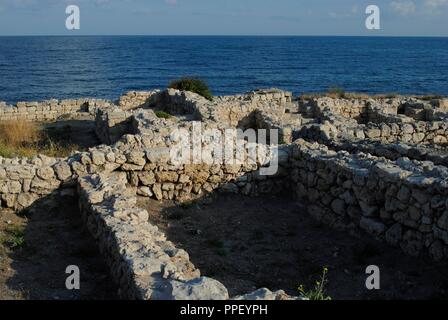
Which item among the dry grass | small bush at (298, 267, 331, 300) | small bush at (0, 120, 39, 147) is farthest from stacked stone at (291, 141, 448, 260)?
small bush at (0, 120, 39, 147)

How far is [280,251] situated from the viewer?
8.27 metres

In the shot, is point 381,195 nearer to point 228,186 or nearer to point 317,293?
point 317,293

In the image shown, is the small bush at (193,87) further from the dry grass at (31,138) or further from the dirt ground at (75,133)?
the dry grass at (31,138)

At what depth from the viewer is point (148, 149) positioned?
10336 millimetres

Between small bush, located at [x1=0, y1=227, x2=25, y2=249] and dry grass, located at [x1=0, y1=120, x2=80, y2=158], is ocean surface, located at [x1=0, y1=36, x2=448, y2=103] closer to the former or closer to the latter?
dry grass, located at [x1=0, y1=120, x2=80, y2=158]

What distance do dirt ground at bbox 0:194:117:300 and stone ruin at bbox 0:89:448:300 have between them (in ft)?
0.75

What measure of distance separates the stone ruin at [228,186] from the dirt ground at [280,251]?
0.29m

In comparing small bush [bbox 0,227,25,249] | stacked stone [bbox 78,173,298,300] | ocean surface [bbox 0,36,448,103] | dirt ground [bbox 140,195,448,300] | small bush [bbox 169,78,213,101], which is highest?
ocean surface [bbox 0,36,448,103]

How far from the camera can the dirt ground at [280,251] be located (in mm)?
7055

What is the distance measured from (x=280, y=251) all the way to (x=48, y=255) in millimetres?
3335

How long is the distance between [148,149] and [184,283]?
5113 millimetres

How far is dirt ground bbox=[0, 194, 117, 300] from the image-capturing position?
6.67 meters

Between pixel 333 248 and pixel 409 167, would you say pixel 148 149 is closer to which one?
pixel 333 248

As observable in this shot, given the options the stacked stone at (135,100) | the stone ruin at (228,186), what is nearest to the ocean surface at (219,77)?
the stacked stone at (135,100)
